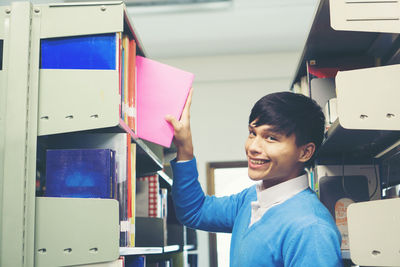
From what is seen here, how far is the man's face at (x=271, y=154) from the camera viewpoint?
60.9 inches

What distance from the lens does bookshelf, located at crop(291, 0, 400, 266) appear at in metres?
1.20

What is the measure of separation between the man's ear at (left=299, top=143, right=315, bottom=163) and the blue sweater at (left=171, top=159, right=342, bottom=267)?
11cm

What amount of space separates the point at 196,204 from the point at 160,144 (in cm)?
34

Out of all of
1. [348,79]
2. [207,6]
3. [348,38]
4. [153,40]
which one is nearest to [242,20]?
[207,6]

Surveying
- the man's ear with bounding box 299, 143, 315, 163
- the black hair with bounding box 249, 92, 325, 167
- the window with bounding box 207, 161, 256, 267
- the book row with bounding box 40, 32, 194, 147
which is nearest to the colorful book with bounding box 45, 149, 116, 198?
the book row with bounding box 40, 32, 194, 147

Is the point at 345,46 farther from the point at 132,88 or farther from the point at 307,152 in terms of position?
the point at 132,88

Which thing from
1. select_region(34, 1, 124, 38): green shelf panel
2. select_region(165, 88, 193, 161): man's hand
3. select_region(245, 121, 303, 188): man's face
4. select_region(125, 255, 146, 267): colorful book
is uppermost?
select_region(34, 1, 124, 38): green shelf panel

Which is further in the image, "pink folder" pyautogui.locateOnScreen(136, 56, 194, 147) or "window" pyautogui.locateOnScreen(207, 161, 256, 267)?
"window" pyautogui.locateOnScreen(207, 161, 256, 267)

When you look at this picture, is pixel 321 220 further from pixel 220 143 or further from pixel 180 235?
pixel 220 143

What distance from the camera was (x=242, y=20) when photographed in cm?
Answer: 407

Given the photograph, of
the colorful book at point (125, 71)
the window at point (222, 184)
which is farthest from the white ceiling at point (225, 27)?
the colorful book at point (125, 71)

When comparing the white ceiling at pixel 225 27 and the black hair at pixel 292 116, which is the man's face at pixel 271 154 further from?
the white ceiling at pixel 225 27

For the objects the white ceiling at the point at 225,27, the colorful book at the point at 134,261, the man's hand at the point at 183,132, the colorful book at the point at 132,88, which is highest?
the white ceiling at the point at 225,27

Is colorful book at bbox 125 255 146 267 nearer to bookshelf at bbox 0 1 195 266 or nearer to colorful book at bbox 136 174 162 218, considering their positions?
bookshelf at bbox 0 1 195 266
